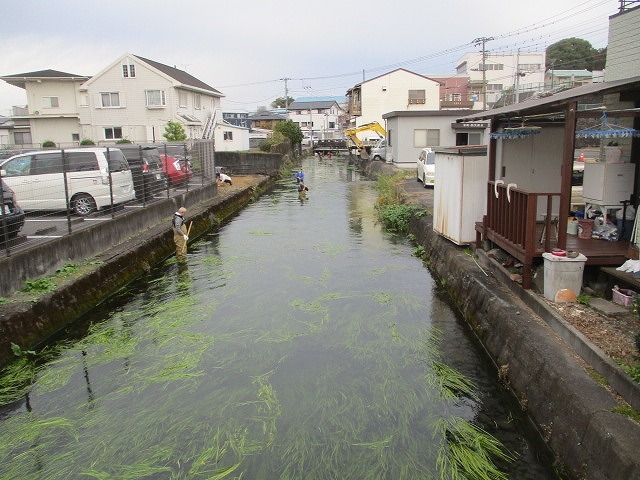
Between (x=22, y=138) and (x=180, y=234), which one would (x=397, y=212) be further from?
(x=22, y=138)

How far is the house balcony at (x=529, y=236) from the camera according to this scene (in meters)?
6.39

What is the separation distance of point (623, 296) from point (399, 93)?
45.5 metres

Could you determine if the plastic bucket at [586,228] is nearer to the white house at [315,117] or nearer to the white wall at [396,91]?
the white wall at [396,91]

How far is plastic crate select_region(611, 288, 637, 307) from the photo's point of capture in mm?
5824

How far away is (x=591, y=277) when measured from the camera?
21.8 ft

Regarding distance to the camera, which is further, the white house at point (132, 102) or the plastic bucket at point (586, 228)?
the white house at point (132, 102)

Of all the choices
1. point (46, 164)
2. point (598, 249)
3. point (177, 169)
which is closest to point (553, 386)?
point (598, 249)

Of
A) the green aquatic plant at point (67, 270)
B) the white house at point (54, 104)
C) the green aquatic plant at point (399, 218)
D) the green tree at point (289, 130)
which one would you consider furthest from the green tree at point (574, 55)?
Result: the green aquatic plant at point (67, 270)

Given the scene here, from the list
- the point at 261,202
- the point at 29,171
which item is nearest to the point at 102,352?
the point at 29,171

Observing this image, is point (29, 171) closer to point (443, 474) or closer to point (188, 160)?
point (188, 160)

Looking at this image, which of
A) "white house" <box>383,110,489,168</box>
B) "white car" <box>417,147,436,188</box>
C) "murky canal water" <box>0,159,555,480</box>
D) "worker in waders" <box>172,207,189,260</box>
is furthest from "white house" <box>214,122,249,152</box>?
"murky canal water" <box>0,159,555,480</box>

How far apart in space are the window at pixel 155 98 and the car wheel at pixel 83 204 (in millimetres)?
25001

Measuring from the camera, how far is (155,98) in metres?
34.7

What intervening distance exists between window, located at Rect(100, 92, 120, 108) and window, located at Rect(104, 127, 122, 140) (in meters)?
1.58
